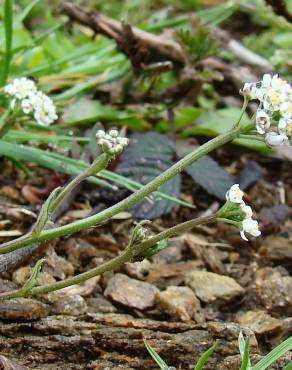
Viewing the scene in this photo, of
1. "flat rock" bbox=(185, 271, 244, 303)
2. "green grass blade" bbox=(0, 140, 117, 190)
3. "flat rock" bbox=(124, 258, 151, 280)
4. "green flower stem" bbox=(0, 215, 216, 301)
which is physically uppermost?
"green flower stem" bbox=(0, 215, 216, 301)

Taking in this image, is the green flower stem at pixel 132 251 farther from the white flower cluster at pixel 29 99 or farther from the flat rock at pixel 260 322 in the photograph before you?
the white flower cluster at pixel 29 99

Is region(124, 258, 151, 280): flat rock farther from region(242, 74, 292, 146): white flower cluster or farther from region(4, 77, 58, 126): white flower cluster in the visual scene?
region(242, 74, 292, 146): white flower cluster

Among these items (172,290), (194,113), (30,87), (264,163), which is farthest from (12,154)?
(264,163)

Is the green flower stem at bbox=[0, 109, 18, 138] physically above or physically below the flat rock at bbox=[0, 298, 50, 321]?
above

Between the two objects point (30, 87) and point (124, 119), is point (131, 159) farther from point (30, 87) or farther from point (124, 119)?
point (30, 87)

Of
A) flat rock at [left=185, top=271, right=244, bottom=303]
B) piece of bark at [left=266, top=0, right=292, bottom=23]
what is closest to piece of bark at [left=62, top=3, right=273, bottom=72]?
piece of bark at [left=266, top=0, right=292, bottom=23]

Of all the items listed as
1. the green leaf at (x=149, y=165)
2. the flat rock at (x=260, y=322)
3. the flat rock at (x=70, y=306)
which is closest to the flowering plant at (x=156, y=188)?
the flat rock at (x=70, y=306)
